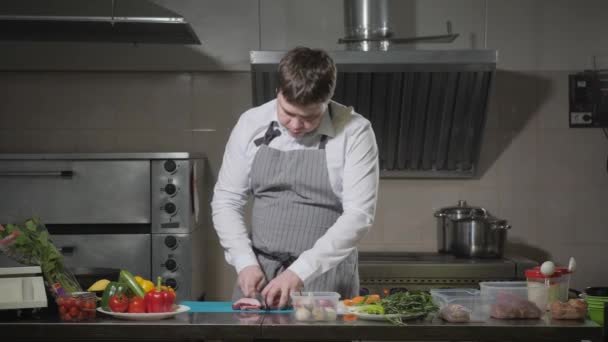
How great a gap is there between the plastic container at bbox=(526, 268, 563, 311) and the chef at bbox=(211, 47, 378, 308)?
0.56 meters

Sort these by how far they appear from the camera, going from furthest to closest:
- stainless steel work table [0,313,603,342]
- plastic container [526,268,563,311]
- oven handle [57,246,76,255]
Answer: oven handle [57,246,76,255] < plastic container [526,268,563,311] < stainless steel work table [0,313,603,342]

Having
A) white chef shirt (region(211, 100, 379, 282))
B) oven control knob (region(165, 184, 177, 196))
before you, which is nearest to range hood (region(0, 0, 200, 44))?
oven control knob (region(165, 184, 177, 196))

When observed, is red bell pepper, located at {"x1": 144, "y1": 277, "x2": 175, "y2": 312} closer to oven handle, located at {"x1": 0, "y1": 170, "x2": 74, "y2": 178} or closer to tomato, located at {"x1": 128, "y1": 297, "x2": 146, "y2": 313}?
tomato, located at {"x1": 128, "y1": 297, "x2": 146, "y2": 313}

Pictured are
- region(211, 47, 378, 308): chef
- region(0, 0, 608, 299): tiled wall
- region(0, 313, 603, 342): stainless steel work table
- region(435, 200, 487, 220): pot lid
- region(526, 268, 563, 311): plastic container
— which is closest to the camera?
region(0, 313, 603, 342): stainless steel work table

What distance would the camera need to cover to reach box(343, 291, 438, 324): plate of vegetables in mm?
2202

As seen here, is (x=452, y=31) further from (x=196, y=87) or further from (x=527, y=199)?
(x=196, y=87)

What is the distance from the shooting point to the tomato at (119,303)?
2.28 metres

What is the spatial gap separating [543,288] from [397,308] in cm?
47

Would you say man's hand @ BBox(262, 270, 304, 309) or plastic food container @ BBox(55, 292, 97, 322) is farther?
man's hand @ BBox(262, 270, 304, 309)

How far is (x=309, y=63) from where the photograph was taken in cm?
245

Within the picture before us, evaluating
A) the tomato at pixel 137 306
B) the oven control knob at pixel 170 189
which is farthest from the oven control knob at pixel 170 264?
the tomato at pixel 137 306

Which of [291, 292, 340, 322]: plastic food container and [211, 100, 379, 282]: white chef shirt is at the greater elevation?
[211, 100, 379, 282]: white chef shirt

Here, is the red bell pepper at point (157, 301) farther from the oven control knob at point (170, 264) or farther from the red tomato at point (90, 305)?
the oven control knob at point (170, 264)

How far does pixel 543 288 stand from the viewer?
2.36m
